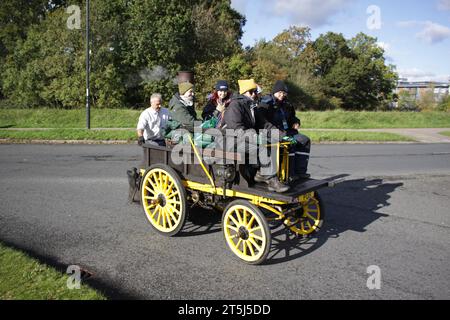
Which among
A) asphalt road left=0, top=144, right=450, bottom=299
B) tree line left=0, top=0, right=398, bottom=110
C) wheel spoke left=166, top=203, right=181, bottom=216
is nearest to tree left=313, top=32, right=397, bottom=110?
tree line left=0, top=0, right=398, bottom=110

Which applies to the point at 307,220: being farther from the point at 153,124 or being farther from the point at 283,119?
the point at 153,124

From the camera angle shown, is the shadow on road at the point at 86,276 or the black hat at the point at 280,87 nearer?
the shadow on road at the point at 86,276

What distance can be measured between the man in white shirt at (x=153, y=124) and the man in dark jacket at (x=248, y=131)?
5.80 ft

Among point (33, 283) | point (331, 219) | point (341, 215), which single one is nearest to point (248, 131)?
point (331, 219)

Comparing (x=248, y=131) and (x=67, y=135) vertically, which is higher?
(x=248, y=131)

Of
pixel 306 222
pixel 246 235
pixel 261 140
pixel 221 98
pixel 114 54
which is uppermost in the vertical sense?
pixel 114 54

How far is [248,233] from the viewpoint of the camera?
4.37m

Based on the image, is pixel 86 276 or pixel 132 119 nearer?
pixel 86 276

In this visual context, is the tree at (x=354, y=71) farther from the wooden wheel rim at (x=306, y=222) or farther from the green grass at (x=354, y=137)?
the wooden wheel rim at (x=306, y=222)

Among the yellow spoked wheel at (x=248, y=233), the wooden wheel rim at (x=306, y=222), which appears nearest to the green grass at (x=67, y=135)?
the wooden wheel rim at (x=306, y=222)

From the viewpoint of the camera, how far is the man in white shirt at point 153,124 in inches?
247

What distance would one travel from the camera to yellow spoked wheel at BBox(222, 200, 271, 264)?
4.16 m

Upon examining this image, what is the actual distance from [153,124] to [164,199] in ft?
5.75
